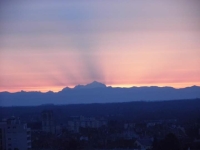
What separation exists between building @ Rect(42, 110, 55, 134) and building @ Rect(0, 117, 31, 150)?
1012mm

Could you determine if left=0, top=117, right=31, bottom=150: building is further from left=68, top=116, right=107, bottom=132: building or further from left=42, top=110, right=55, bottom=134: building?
left=68, top=116, right=107, bottom=132: building

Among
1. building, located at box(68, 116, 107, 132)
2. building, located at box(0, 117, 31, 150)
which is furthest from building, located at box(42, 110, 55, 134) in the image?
building, located at box(0, 117, 31, 150)

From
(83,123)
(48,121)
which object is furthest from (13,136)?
(83,123)

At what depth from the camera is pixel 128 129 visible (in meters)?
11.4

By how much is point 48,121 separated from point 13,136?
2.41 m

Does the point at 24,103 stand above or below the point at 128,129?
above

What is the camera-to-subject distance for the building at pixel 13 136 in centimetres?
841

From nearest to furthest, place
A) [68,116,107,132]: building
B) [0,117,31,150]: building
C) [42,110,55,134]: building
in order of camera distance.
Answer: [0,117,31,150]: building
[42,110,55,134]: building
[68,116,107,132]: building

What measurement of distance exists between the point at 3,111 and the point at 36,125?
2.50 ft

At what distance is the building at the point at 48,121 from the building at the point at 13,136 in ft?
3.32

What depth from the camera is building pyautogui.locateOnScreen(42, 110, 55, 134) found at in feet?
34.8

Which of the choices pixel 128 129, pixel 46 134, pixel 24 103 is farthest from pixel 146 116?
pixel 46 134

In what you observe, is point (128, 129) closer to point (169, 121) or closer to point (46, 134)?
point (169, 121)

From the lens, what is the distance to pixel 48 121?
11.2m
